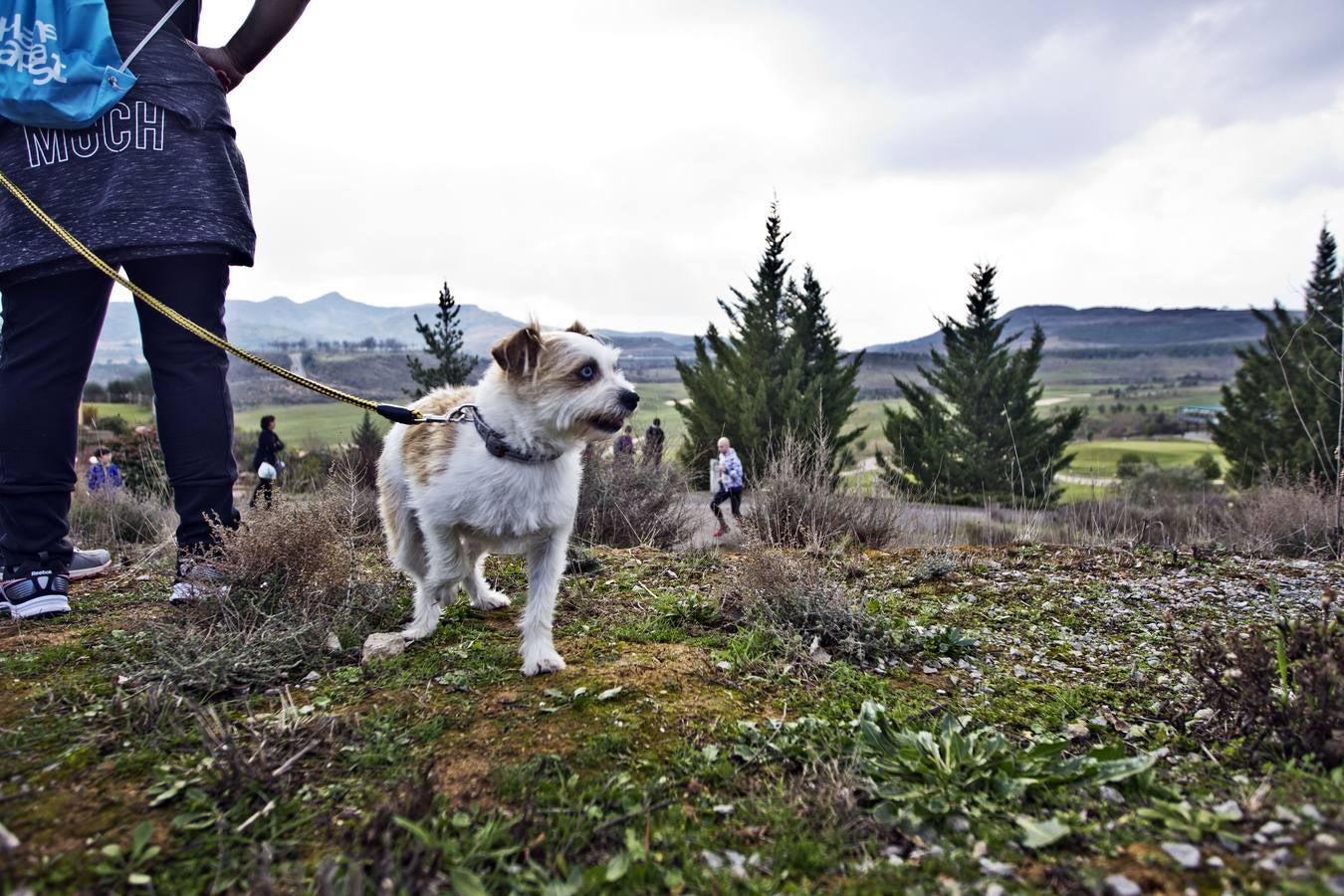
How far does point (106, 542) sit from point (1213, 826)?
8.82 m

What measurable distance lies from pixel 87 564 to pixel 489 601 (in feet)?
8.47

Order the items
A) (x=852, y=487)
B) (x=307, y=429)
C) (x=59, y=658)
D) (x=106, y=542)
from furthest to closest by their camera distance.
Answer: (x=307, y=429), (x=852, y=487), (x=106, y=542), (x=59, y=658)

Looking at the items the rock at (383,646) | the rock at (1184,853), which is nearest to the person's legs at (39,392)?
the rock at (383,646)

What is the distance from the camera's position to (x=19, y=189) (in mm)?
3186

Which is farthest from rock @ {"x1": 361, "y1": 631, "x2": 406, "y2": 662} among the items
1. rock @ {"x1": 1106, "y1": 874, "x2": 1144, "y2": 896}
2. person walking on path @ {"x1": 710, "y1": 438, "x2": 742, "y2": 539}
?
person walking on path @ {"x1": 710, "y1": 438, "x2": 742, "y2": 539}

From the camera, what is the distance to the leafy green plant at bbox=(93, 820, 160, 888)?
1642mm

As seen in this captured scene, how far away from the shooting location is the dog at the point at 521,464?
10.6ft

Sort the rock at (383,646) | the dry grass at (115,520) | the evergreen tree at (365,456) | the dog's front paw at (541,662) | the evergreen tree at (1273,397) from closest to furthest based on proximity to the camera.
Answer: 1. the dog's front paw at (541,662)
2. the rock at (383,646)
3. the dry grass at (115,520)
4. the evergreen tree at (365,456)
5. the evergreen tree at (1273,397)

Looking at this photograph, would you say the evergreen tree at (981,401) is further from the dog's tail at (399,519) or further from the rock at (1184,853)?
the rock at (1184,853)

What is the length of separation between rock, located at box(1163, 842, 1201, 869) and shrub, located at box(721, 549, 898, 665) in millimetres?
1506

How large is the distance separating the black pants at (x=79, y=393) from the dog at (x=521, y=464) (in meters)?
0.93

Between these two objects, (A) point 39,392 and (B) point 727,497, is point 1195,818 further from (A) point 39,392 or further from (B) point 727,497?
(B) point 727,497

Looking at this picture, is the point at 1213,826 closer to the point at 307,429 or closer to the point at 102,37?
the point at 102,37

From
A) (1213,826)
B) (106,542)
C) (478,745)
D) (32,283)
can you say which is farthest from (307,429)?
(1213,826)
